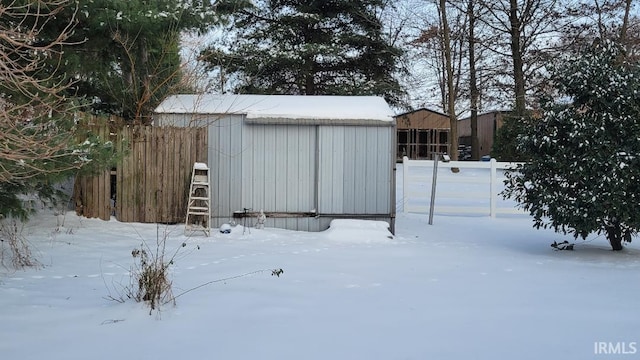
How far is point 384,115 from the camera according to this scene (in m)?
9.12

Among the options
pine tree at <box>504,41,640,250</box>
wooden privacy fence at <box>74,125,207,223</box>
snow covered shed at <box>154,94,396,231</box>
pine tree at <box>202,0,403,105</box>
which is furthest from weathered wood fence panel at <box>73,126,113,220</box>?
pine tree at <box>202,0,403,105</box>

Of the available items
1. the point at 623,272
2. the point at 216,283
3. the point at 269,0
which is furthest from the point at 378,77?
the point at 216,283

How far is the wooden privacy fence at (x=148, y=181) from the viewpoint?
8867 mm

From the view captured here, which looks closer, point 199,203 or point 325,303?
point 325,303

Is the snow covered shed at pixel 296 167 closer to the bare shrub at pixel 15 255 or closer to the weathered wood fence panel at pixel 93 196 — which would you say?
the weathered wood fence panel at pixel 93 196

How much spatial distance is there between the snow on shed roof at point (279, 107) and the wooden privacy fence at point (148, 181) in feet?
1.57

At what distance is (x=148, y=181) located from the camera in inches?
354

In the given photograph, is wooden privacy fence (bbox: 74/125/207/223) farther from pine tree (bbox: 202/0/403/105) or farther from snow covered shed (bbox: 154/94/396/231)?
pine tree (bbox: 202/0/403/105)

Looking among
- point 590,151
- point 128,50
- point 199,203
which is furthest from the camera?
point 199,203

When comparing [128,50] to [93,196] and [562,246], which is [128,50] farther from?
[562,246]

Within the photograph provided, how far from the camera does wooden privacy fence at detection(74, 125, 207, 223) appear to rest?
29.1ft

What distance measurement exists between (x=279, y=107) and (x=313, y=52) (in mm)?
9014

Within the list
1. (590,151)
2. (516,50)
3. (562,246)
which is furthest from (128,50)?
(516,50)

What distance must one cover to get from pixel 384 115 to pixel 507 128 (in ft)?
39.1
